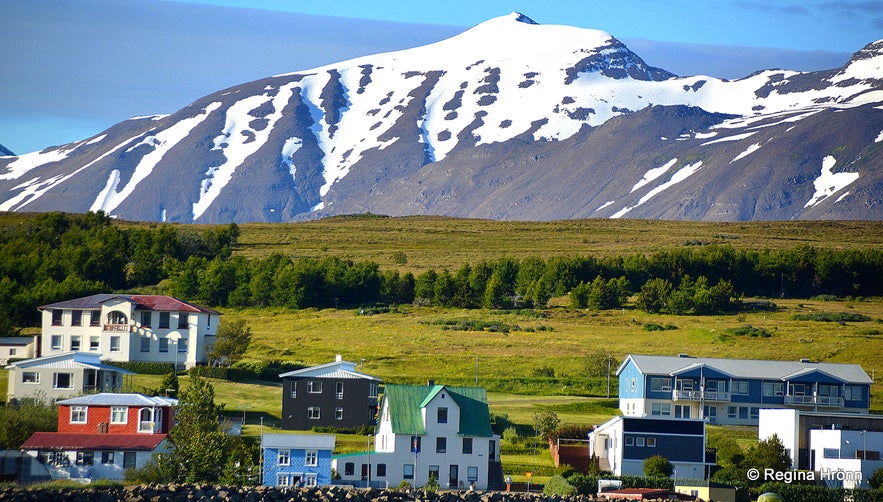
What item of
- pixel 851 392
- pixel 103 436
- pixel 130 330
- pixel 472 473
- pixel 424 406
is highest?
pixel 130 330

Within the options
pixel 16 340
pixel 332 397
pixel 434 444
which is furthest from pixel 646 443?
pixel 16 340

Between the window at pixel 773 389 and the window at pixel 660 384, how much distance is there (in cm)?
578

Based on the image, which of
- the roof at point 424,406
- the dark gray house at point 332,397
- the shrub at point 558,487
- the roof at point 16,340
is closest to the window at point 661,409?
the dark gray house at point 332,397

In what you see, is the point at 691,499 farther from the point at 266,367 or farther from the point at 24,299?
the point at 24,299

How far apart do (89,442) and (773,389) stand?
43.7 metres

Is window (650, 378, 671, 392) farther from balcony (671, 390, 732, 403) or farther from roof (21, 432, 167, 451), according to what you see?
roof (21, 432, 167, 451)

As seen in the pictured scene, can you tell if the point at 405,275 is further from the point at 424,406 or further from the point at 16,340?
the point at 424,406

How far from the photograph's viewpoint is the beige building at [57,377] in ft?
217

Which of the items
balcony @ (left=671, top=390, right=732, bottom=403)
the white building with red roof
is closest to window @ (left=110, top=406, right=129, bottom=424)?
the white building with red roof

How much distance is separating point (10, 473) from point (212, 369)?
28914 mm

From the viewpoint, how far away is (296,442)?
2094 inches

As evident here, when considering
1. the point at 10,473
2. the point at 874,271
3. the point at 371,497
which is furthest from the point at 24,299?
the point at 874,271

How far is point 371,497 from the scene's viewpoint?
36.2 meters

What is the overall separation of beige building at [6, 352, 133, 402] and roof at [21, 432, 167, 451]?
487 inches
